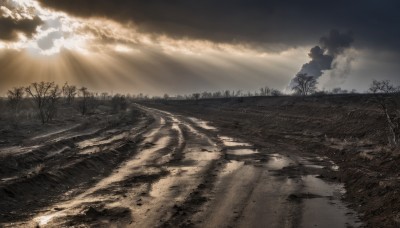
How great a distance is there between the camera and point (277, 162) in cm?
2423

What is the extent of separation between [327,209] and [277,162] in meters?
10.3

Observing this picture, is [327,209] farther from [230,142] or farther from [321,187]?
[230,142]

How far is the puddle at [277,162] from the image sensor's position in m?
22.8

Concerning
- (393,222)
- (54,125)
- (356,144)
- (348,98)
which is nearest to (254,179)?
(393,222)

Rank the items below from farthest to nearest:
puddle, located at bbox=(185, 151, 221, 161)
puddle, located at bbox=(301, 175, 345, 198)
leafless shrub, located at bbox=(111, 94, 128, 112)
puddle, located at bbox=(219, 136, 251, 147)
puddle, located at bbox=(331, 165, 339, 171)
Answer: leafless shrub, located at bbox=(111, 94, 128, 112) → puddle, located at bbox=(219, 136, 251, 147) → puddle, located at bbox=(185, 151, 221, 161) → puddle, located at bbox=(331, 165, 339, 171) → puddle, located at bbox=(301, 175, 345, 198)

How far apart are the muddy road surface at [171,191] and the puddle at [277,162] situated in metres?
0.06

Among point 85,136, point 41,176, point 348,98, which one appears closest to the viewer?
point 41,176

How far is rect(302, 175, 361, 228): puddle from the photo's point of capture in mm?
12367

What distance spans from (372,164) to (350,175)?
9.72ft

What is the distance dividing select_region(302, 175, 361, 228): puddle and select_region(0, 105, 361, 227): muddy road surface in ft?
0.09

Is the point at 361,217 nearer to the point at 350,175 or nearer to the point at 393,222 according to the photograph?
the point at 393,222

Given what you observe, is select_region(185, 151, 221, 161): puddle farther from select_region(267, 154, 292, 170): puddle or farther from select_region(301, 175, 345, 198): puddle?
select_region(301, 175, 345, 198): puddle

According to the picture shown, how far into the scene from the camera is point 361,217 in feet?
42.0

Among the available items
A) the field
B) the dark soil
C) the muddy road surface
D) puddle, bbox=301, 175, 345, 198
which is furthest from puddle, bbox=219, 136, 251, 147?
puddle, bbox=301, 175, 345, 198
